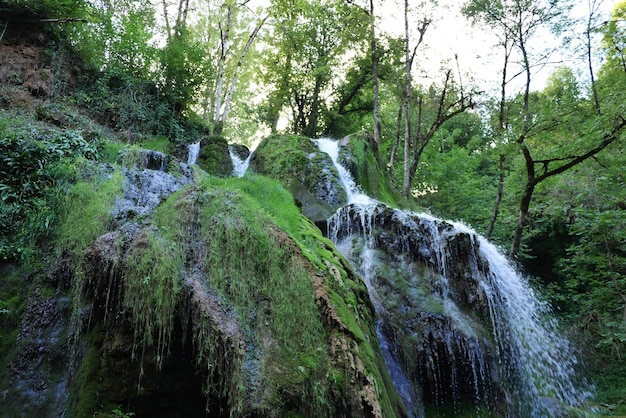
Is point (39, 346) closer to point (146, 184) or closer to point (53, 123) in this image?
point (146, 184)

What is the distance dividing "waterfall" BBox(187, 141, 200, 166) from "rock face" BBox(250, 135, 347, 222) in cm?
204

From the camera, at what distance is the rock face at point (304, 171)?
33.8 ft

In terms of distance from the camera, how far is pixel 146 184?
20.6 feet

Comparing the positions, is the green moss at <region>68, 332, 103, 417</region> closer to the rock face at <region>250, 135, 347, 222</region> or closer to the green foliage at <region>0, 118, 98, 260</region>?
the green foliage at <region>0, 118, 98, 260</region>

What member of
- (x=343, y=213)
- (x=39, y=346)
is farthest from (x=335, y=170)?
(x=39, y=346)

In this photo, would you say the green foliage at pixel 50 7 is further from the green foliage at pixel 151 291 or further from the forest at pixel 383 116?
the green foliage at pixel 151 291

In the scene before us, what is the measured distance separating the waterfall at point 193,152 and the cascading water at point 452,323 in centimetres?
625

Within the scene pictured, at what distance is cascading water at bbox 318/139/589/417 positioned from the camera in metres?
6.07

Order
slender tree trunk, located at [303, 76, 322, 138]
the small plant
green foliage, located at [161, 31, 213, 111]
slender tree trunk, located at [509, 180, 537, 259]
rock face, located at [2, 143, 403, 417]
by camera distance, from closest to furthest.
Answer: the small plant, rock face, located at [2, 143, 403, 417], slender tree trunk, located at [509, 180, 537, 259], green foliage, located at [161, 31, 213, 111], slender tree trunk, located at [303, 76, 322, 138]

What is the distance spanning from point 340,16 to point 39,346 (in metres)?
18.0

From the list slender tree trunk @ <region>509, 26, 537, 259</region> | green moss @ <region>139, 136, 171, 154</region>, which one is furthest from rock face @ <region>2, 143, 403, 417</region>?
green moss @ <region>139, 136, 171, 154</region>

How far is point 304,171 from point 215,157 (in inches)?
131

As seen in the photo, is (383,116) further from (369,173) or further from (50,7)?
(50,7)

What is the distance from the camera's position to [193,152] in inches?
508
